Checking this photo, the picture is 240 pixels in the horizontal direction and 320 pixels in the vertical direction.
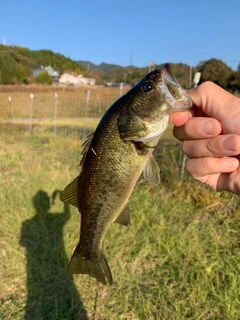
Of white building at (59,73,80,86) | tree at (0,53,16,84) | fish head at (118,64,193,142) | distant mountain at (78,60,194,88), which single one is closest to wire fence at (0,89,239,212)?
tree at (0,53,16,84)

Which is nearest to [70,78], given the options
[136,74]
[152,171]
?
[136,74]

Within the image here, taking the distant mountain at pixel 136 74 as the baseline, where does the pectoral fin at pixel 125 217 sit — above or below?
below

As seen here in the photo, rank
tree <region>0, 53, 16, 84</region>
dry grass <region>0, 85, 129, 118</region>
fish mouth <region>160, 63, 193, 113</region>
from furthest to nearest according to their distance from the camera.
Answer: dry grass <region>0, 85, 129, 118</region>, tree <region>0, 53, 16, 84</region>, fish mouth <region>160, 63, 193, 113</region>

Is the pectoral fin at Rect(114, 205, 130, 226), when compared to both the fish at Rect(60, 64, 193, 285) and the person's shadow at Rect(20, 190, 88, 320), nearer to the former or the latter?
the fish at Rect(60, 64, 193, 285)

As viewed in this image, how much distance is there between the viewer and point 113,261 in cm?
389

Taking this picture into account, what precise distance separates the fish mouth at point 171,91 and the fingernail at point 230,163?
474mm

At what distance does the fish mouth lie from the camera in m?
1.40

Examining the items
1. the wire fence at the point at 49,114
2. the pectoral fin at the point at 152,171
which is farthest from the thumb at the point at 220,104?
the wire fence at the point at 49,114

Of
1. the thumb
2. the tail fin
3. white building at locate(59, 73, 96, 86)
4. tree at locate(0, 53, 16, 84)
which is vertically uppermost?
white building at locate(59, 73, 96, 86)

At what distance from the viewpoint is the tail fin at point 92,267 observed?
1.96m

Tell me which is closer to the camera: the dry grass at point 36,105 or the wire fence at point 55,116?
→ the wire fence at point 55,116

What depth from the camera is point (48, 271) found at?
149 inches

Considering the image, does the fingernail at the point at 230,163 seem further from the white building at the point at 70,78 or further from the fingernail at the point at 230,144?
the white building at the point at 70,78

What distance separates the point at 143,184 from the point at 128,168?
439 cm
